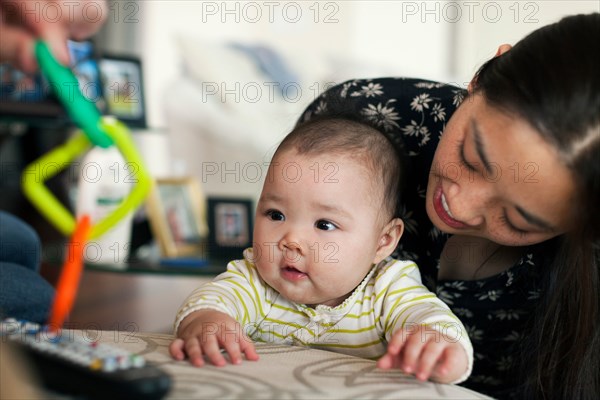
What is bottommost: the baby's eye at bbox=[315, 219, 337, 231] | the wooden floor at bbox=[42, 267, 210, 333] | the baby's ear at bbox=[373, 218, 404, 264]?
the wooden floor at bbox=[42, 267, 210, 333]

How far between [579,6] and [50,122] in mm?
2281

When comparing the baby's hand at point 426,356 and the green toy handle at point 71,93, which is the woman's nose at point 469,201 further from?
the green toy handle at point 71,93

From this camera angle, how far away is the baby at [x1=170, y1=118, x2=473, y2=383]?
1.00 metres

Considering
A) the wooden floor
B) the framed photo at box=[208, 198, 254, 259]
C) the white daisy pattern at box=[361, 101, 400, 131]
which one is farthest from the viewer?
the wooden floor

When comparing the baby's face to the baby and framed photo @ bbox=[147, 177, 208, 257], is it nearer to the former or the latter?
the baby

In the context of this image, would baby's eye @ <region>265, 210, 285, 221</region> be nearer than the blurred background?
Yes

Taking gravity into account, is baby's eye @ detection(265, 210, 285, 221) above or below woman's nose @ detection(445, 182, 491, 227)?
below

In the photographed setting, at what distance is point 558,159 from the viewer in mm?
852

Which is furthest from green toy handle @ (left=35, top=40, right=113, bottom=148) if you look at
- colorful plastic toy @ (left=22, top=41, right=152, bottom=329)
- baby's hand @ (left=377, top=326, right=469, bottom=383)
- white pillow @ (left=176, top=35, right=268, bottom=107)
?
white pillow @ (left=176, top=35, right=268, bottom=107)

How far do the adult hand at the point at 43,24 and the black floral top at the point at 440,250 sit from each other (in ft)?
1.44

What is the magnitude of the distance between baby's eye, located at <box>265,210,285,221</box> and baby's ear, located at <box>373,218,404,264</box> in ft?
0.50

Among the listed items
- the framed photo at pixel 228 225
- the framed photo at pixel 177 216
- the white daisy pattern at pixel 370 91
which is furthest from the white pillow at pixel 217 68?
the white daisy pattern at pixel 370 91

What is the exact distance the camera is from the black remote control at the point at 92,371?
0.59 meters

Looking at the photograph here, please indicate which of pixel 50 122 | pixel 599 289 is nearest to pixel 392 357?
pixel 599 289
